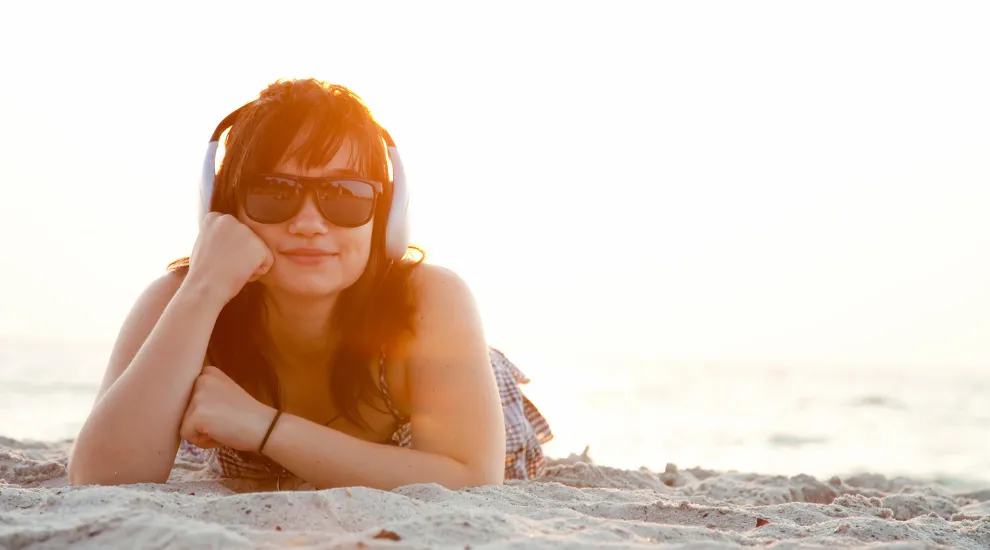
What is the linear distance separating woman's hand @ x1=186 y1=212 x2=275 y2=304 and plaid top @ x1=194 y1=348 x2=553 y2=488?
58cm

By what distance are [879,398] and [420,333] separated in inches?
724

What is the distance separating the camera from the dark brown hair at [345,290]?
8.41ft

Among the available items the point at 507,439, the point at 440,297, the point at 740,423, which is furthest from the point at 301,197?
the point at 740,423

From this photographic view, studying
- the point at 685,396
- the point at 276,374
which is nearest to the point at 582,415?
the point at 685,396

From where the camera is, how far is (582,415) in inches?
501

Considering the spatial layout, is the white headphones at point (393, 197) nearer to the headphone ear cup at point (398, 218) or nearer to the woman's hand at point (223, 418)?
the headphone ear cup at point (398, 218)

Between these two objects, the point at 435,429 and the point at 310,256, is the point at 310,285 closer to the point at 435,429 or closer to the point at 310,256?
the point at 310,256

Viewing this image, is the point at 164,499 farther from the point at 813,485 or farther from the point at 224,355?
the point at 813,485

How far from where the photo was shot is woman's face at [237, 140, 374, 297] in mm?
2529

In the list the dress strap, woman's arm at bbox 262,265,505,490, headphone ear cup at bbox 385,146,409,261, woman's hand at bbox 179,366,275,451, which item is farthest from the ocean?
woman's hand at bbox 179,366,275,451

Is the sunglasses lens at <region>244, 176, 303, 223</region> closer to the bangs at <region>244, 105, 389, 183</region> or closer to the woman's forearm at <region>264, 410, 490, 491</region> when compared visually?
the bangs at <region>244, 105, 389, 183</region>

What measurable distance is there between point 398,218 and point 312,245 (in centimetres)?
32

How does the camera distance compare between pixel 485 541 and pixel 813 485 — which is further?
pixel 813 485

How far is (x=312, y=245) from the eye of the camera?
8.41 feet
